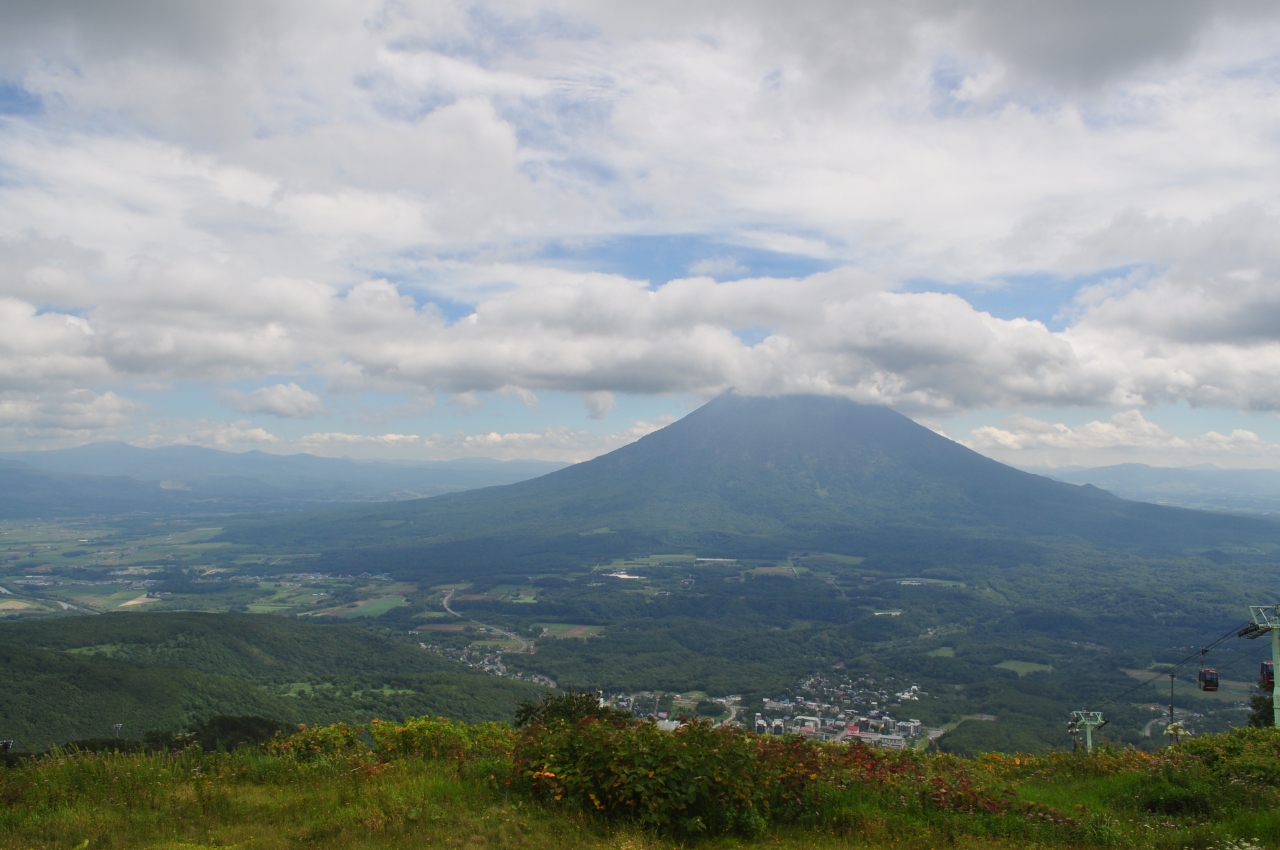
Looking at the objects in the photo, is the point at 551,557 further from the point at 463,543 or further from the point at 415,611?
the point at 415,611

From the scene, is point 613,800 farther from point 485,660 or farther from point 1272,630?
point 485,660

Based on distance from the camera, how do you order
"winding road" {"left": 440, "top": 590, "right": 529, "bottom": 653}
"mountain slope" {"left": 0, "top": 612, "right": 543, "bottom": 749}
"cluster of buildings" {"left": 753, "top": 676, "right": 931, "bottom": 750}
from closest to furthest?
"mountain slope" {"left": 0, "top": 612, "right": 543, "bottom": 749} < "cluster of buildings" {"left": 753, "top": 676, "right": 931, "bottom": 750} < "winding road" {"left": 440, "top": 590, "right": 529, "bottom": 653}

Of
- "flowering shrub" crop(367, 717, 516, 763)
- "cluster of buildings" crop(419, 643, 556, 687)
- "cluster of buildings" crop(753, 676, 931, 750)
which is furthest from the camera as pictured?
"cluster of buildings" crop(419, 643, 556, 687)

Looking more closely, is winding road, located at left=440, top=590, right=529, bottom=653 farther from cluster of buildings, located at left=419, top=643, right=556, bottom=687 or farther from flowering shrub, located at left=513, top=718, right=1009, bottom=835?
flowering shrub, located at left=513, top=718, right=1009, bottom=835

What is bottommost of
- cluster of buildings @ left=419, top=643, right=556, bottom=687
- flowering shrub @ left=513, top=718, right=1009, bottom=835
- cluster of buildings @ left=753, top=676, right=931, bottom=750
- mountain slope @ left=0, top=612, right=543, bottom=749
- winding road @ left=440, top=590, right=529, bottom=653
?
winding road @ left=440, top=590, right=529, bottom=653

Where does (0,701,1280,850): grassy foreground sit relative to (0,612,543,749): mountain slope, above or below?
above

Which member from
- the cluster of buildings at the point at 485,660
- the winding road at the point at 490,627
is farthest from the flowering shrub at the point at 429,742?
the winding road at the point at 490,627

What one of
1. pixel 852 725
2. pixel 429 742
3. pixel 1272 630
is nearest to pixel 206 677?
pixel 852 725

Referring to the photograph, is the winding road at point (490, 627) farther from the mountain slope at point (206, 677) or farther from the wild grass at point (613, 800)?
the wild grass at point (613, 800)

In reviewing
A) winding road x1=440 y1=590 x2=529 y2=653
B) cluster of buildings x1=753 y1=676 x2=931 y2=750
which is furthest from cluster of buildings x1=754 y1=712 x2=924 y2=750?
winding road x1=440 y1=590 x2=529 y2=653
